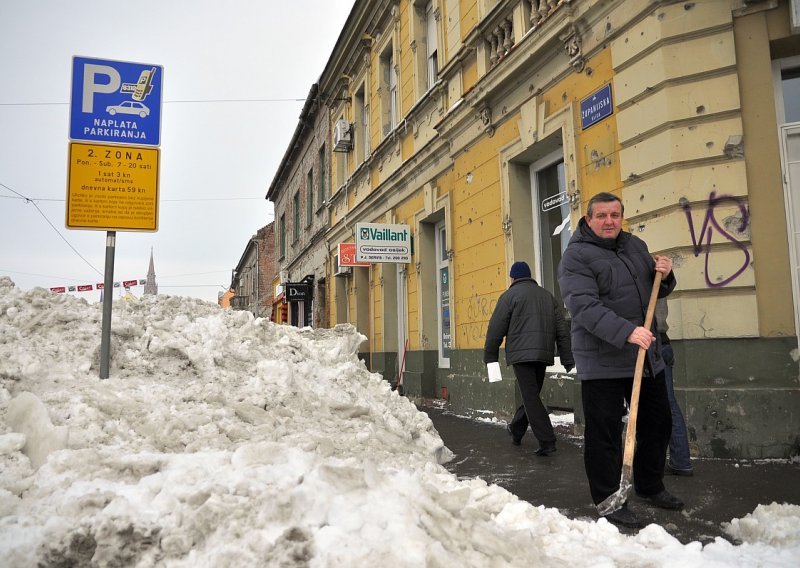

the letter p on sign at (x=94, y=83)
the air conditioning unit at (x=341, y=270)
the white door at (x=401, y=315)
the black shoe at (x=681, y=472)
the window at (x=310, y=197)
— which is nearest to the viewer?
the black shoe at (x=681, y=472)

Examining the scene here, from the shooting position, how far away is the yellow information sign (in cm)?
477

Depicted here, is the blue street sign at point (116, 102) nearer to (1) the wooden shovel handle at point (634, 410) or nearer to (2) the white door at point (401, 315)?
(1) the wooden shovel handle at point (634, 410)

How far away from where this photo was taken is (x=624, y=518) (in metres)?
3.25

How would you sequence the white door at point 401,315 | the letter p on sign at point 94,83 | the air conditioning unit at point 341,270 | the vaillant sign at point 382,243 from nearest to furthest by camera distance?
the letter p on sign at point 94,83
the vaillant sign at point 382,243
the white door at point 401,315
the air conditioning unit at point 341,270

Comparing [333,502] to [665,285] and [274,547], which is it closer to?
[274,547]

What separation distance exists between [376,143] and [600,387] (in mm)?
11922

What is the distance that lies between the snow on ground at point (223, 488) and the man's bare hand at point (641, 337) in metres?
0.89

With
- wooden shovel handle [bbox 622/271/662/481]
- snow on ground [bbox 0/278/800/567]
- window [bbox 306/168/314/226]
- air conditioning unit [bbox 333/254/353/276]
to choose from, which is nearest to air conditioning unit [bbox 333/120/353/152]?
air conditioning unit [bbox 333/254/353/276]

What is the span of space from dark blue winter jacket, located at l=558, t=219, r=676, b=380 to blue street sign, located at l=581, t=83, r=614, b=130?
3.01 meters

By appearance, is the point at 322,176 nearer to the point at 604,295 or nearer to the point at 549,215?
the point at 549,215

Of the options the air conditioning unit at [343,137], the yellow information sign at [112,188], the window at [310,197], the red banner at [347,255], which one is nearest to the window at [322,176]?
the window at [310,197]

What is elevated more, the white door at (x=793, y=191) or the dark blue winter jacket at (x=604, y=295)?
the white door at (x=793, y=191)

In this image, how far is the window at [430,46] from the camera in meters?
11.4

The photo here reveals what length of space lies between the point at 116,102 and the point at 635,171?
4654mm
